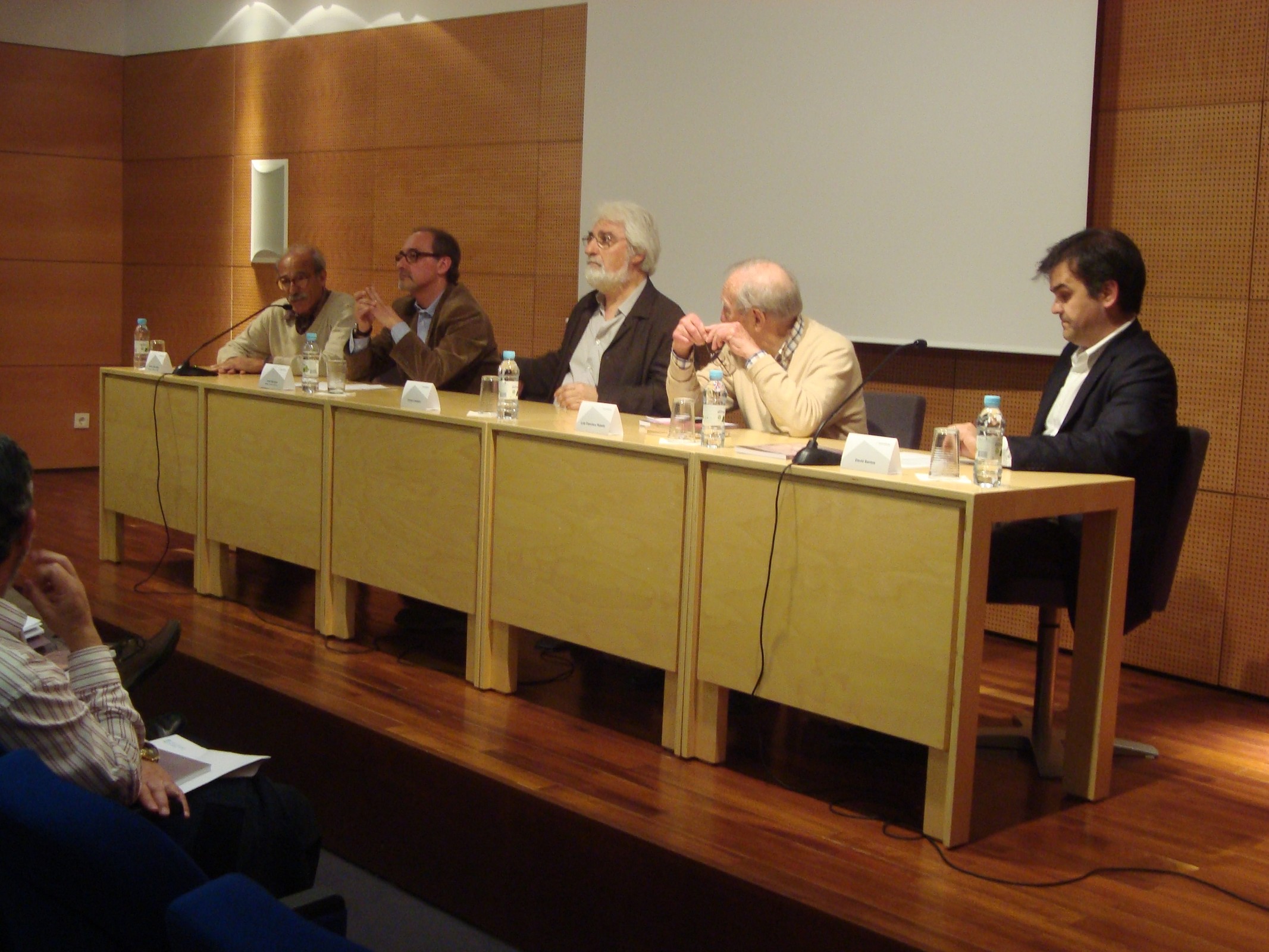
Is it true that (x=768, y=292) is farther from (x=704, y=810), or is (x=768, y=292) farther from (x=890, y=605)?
(x=704, y=810)

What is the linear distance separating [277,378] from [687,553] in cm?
186

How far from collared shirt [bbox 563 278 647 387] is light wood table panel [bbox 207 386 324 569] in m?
0.82

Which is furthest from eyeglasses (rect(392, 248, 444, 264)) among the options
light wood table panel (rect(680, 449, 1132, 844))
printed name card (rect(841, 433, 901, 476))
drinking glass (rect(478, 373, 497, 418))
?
printed name card (rect(841, 433, 901, 476))

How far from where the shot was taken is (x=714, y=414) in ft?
10.1

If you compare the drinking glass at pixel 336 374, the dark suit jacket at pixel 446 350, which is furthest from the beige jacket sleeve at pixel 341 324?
the drinking glass at pixel 336 374

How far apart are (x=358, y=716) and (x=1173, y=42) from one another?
2987mm

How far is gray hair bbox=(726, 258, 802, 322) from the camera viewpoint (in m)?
3.38

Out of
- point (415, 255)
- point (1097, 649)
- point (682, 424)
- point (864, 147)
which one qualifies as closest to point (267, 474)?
point (415, 255)

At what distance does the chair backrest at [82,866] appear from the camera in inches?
50.1

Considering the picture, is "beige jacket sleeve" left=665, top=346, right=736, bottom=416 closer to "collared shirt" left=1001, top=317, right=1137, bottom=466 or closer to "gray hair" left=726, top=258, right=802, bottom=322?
"gray hair" left=726, top=258, right=802, bottom=322

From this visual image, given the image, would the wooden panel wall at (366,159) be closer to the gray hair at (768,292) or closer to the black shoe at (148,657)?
the gray hair at (768,292)

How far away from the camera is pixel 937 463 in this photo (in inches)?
105

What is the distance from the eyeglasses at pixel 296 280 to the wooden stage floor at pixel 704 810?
1.50 m

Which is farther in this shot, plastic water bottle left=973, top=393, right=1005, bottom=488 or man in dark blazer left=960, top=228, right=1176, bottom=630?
man in dark blazer left=960, top=228, right=1176, bottom=630
